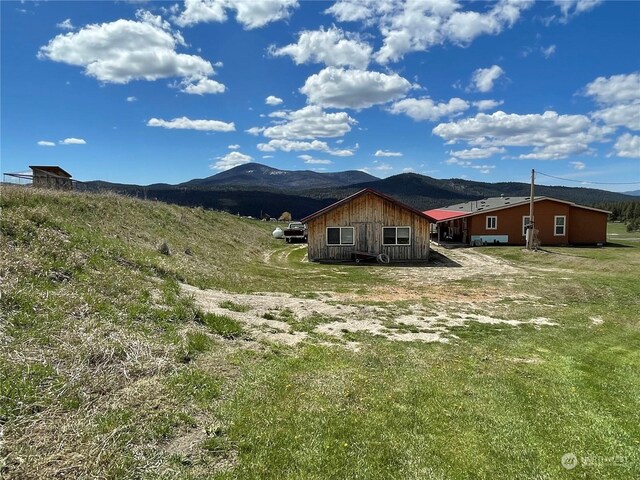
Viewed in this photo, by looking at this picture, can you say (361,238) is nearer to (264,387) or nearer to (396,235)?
(396,235)

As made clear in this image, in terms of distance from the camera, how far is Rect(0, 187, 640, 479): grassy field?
434 cm

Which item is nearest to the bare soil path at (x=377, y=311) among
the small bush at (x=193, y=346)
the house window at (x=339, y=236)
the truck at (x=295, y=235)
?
the small bush at (x=193, y=346)

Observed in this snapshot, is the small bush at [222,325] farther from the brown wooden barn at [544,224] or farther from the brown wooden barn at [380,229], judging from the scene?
the brown wooden barn at [544,224]

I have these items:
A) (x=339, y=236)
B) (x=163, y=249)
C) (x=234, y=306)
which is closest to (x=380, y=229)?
(x=339, y=236)

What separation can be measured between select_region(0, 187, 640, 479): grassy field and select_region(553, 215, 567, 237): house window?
2806cm

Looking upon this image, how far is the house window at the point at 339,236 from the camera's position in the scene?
28.3m

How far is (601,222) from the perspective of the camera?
122 ft

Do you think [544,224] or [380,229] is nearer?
[380,229]

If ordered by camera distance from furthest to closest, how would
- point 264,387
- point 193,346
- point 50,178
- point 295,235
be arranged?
point 295,235
point 50,178
point 193,346
point 264,387

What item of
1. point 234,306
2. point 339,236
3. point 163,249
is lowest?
point 234,306

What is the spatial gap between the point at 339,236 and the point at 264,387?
73.9 ft

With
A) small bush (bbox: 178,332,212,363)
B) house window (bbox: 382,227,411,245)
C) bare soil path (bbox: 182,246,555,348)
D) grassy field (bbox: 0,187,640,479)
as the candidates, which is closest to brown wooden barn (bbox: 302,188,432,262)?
house window (bbox: 382,227,411,245)

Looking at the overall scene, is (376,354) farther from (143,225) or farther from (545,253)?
(545,253)

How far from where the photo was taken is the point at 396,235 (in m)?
28.1
